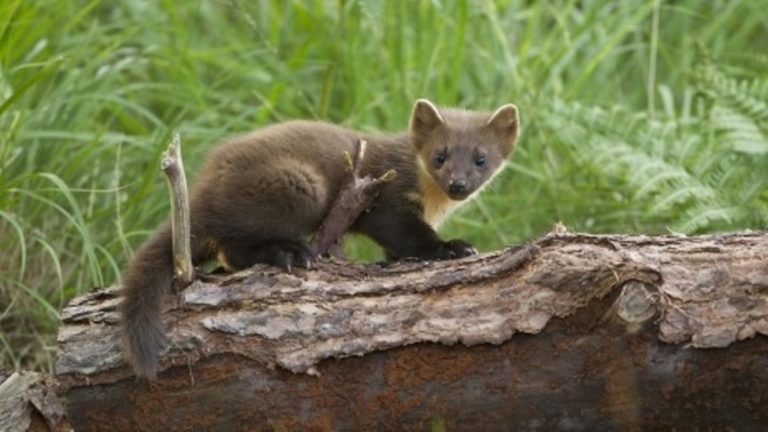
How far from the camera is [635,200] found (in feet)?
23.9

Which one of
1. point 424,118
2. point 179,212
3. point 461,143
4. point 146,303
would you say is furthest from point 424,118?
point 146,303

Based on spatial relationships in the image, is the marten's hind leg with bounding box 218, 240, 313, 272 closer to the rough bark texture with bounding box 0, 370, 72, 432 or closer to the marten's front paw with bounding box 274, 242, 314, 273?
the marten's front paw with bounding box 274, 242, 314, 273

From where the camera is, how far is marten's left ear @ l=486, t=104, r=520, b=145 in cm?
623

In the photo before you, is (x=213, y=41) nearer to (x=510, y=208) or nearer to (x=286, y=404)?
(x=510, y=208)

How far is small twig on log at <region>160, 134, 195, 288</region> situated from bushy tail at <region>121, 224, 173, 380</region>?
7cm

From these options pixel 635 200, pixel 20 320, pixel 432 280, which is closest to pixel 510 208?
pixel 635 200

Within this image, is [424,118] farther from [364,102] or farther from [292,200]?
[364,102]

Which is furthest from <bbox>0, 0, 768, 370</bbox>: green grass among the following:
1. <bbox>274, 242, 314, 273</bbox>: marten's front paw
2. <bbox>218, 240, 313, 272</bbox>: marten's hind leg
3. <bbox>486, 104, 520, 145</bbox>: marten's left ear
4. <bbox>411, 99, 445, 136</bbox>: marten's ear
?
<bbox>274, 242, 314, 273</bbox>: marten's front paw

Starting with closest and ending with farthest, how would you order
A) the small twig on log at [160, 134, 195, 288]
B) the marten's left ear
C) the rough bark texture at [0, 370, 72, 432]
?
the small twig on log at [160, 134, 195, 288] < the rough bark texture at [0, 370, 72, 432] < the marten's left ear

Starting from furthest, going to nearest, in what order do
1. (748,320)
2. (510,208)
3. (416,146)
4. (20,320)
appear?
(510,208)
(20,320)
(416,146)
(748,320)

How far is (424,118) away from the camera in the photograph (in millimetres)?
6109

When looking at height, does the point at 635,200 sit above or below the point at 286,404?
below

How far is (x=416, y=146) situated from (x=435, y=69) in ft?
7.63

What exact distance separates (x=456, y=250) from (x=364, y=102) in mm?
2732
